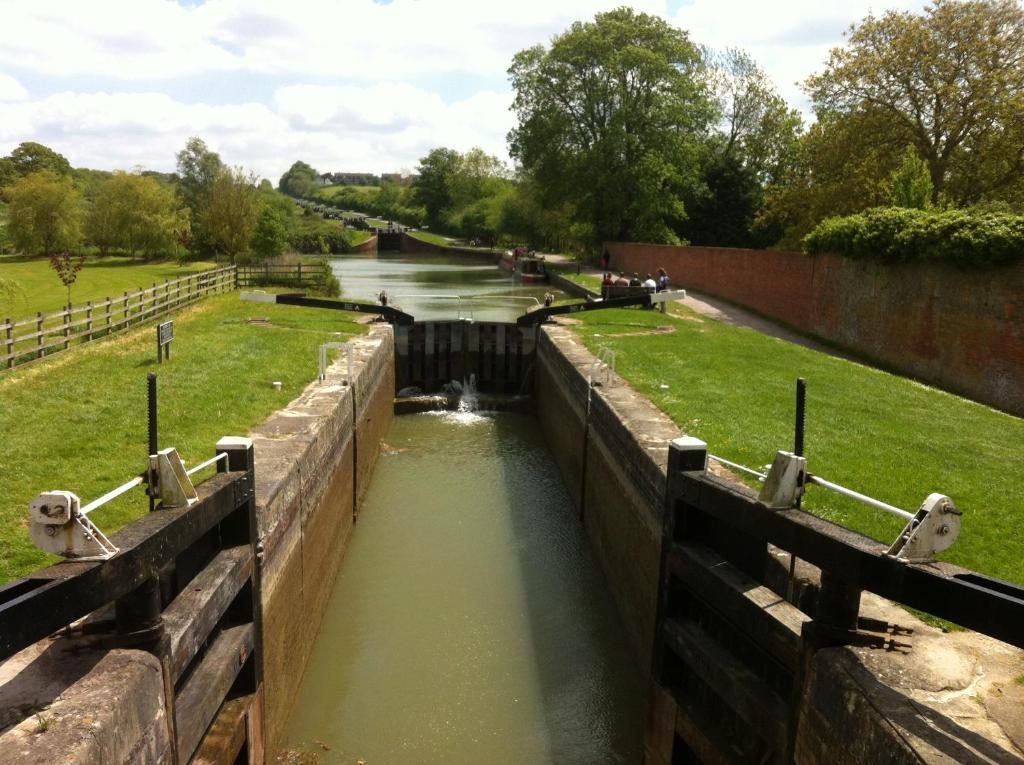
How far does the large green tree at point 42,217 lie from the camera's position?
136ft

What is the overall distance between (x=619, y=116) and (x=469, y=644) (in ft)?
112

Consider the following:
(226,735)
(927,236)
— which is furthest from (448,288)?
(226,735)

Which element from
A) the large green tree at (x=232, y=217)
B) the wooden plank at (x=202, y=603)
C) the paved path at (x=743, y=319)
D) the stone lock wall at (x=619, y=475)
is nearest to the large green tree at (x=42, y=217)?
the large green tree at (x=232, y=217)

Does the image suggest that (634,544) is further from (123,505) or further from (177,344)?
(177,344)

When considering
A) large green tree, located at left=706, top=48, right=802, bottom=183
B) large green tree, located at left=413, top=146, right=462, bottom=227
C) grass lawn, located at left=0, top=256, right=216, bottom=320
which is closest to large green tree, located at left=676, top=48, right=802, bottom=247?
large green tree, located at left=706, top=48, right=802, bottom=183

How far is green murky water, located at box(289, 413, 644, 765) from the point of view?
6820 millimetres

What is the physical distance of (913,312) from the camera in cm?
1622

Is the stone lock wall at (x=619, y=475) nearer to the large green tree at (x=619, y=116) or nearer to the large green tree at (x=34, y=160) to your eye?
the large green tree at (x=619, y=116)

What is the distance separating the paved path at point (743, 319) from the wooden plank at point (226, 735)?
51.7 ft

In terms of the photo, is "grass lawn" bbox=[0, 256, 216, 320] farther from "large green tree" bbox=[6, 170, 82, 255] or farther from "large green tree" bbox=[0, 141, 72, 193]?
"large green tree" bbox=[0, 141, 72, 193]

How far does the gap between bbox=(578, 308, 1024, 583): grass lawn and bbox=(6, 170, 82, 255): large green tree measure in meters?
37.3

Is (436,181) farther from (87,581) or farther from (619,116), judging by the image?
(87,581)

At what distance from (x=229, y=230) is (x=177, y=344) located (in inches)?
984

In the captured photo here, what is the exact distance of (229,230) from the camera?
38.3 m
